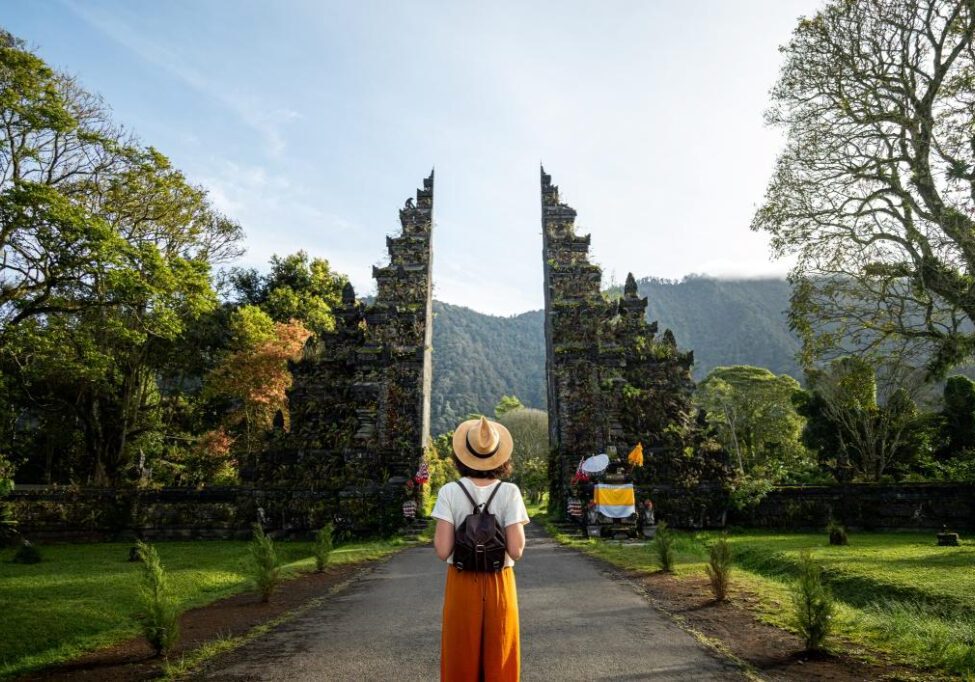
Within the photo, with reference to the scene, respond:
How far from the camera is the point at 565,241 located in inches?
1089

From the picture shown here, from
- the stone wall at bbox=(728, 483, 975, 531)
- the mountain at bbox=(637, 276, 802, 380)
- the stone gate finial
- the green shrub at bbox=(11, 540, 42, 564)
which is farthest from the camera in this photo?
the mountain at bbox=(637, 276, 802, 380)

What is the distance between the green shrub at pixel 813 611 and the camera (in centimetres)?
613

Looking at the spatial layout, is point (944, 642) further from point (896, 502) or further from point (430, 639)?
point (896, 502)

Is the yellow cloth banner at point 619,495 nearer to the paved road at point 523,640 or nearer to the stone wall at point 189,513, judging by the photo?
the paved road at point 523,640

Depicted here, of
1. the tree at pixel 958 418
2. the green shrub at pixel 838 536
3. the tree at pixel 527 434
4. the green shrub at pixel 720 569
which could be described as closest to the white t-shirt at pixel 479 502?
the green shrub at pixel 720 569

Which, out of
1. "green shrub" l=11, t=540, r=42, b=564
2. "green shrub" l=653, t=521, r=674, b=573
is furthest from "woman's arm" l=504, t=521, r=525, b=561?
"green shrub" l=11, t=540, r=42, b=564

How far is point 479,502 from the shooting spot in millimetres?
4031

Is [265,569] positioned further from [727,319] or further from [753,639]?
[727,319]

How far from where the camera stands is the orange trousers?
3.73 metres

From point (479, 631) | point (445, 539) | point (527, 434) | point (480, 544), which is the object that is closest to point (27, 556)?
point (445, 539)

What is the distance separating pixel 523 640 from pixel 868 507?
1521 cm

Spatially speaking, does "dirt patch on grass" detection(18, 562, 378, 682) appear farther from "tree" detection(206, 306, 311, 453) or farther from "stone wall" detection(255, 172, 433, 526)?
"tree" detection(206, 306, 311, 453)

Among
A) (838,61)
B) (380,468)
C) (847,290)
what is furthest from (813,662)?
(380,468)

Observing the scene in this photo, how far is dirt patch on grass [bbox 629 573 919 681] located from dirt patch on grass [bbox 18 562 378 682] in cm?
567
